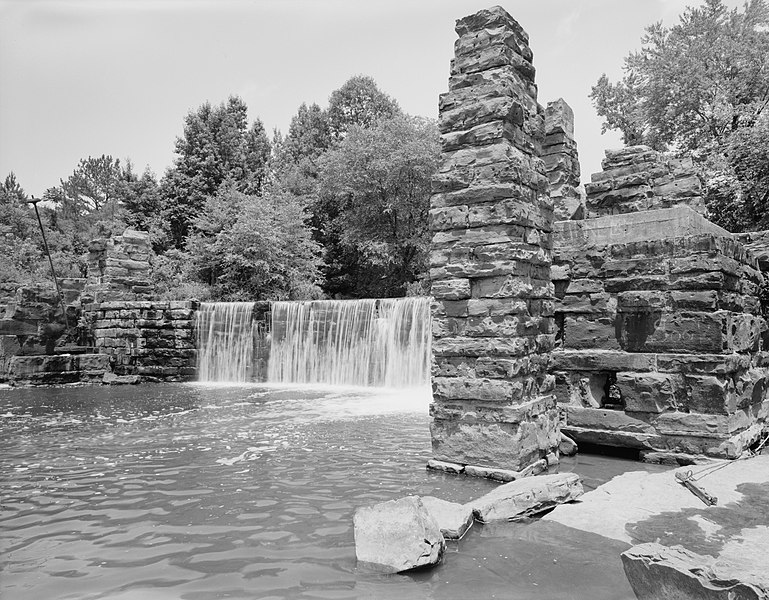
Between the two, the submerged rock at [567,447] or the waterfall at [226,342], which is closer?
the submerged rock at [567,447]

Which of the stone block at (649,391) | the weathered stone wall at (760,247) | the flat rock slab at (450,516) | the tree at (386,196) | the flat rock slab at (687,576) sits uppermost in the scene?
the tree at (386,196)

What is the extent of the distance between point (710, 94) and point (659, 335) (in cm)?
1986

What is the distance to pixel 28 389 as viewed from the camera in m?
15.3

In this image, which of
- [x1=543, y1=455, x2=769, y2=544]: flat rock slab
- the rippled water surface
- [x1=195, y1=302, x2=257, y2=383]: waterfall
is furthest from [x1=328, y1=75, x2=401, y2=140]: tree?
[x1=543, y1=455, x2=769, y2=544]: flat rock slab

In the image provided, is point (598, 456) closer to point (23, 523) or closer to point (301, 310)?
point (23, 523)

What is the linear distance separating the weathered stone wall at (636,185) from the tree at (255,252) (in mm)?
17423

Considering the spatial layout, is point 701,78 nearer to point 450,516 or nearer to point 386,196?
point 386,196

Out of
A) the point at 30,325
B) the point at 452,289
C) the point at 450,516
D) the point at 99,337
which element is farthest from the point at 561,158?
the point at 30,325

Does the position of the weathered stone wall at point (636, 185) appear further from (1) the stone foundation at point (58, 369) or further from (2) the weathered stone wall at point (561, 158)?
(1) the stone foundation at point (58, 369)

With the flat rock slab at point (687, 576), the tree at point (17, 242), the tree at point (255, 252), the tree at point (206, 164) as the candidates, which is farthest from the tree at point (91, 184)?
the flat rock slab at point (687, 576)

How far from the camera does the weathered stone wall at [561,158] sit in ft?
26.5

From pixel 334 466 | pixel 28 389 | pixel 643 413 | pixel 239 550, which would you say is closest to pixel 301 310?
pixel 28 389

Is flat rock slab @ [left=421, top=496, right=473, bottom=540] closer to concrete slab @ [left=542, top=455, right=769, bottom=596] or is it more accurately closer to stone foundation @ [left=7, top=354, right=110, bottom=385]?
concrete slab @ [left=542, top=455, right=769, bottom=596]

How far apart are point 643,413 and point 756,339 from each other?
1962 millimetres
